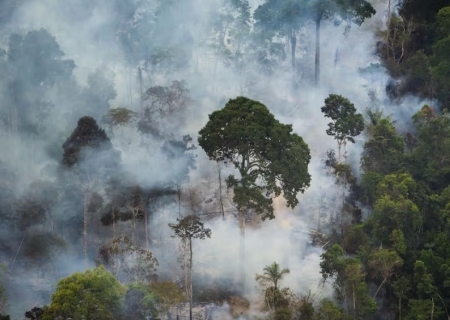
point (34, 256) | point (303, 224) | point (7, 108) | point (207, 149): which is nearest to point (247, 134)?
point (207, 149)

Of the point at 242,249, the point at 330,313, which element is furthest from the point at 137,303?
the point at 242,249

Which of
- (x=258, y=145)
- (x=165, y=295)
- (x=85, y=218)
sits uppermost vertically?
Result: (x=258, y=145)

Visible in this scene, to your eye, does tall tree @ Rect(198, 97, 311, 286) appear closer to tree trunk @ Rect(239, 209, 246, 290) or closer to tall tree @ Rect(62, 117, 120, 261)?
tree trunk @ Rect(239, 209, 246, 290)

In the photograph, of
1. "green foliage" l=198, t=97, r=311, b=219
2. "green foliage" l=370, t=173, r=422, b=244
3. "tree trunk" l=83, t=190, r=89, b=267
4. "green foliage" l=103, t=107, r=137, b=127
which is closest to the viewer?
"green foliage" l=370, t=173, r=422, b=244

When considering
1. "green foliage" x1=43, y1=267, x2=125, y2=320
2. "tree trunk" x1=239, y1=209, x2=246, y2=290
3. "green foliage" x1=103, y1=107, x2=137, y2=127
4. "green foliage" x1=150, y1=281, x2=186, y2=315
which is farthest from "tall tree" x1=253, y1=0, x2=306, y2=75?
"green foliage" x1=43, y1=267, x2=125, y2=320

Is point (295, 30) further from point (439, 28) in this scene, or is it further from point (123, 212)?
point (123, 212)

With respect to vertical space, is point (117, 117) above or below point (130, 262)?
above

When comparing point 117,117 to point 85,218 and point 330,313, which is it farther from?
point 330,313

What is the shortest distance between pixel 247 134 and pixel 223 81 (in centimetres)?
2609

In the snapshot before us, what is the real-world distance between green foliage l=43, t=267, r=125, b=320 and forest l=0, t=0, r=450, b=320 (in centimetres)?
8

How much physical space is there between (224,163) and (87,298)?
16622 mm

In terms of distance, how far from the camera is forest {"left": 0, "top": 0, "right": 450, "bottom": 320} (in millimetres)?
39531

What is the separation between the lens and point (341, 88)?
203 feet

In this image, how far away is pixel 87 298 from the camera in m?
33.2
